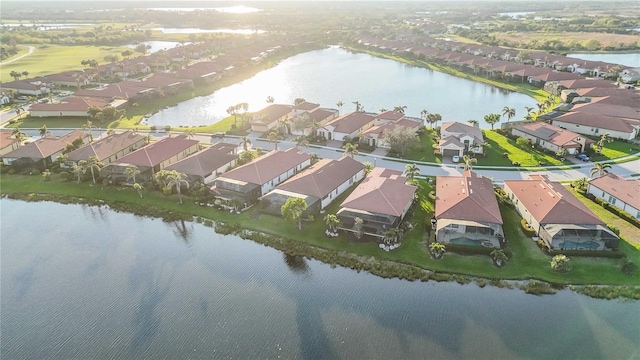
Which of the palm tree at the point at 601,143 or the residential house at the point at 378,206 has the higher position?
the residential house at the point at 378,206

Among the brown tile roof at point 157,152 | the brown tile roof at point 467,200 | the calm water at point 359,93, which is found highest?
the brown tile roof at point 157,152

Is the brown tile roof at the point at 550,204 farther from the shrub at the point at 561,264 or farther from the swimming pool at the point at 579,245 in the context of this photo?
the shrub at the point at 561,264

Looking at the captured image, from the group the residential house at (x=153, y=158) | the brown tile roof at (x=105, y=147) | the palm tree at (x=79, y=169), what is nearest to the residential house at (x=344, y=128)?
the residential house at (x=153, y=158)

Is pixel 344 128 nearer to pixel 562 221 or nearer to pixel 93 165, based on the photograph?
pixel 93 165

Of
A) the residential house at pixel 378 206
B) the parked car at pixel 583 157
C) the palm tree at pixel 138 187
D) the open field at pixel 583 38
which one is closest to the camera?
the residential house at pixel 378 206

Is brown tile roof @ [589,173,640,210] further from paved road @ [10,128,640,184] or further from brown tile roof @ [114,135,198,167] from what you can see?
brown tile roof @ [114,135,198,167]

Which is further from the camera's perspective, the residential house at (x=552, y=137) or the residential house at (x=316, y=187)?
the residential house at (x=552, y=137)

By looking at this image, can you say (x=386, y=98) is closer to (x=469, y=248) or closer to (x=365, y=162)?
(x=365, y=162)

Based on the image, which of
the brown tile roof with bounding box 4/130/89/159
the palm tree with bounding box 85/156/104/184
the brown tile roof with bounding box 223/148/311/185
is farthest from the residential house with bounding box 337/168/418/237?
the brown tile roof with bounding box 4/130/89/159
